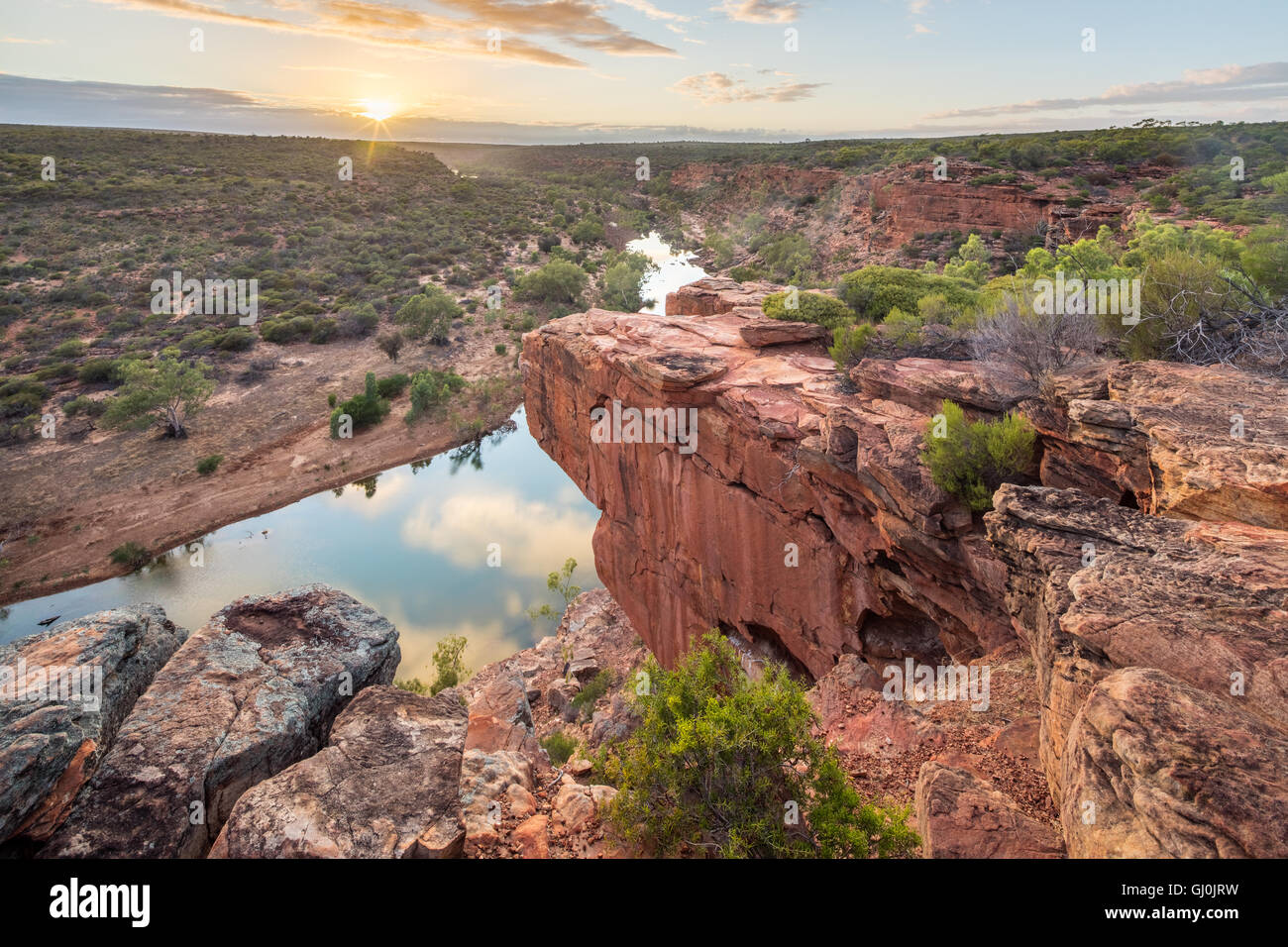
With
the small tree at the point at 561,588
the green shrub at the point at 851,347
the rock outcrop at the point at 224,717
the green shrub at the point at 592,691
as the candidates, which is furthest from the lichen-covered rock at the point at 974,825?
the small tree at the point at 561,588

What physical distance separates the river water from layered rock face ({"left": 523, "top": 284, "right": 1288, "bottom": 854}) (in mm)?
6748

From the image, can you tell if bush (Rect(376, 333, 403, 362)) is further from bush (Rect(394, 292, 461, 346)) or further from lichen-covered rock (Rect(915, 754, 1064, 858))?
lichen-covered rock (Rect(915, 754, 1064, 858))

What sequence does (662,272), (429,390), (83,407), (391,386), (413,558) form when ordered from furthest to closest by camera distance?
1. (662,272)
2. (391,386)
3. (429,390)
4. (83,407)
5. (413,558)

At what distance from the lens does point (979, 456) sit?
8.84 m

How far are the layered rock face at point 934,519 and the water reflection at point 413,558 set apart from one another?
6.75 meters

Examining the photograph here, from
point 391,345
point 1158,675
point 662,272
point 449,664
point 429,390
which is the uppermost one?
point 662,272

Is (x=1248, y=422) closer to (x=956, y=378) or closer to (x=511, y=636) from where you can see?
(x=956, y=378)

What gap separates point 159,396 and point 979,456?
3452 centimetres

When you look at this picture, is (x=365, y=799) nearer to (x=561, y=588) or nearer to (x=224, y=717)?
(x=224, y=717)

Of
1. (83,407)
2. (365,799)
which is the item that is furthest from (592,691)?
(83,407)

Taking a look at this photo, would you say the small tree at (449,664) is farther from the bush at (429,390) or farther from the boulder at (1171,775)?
the boulder at (1171,775)

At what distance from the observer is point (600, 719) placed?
50.8ft

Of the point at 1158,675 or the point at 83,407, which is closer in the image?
the point at 1158,675

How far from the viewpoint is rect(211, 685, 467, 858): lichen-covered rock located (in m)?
5.15
